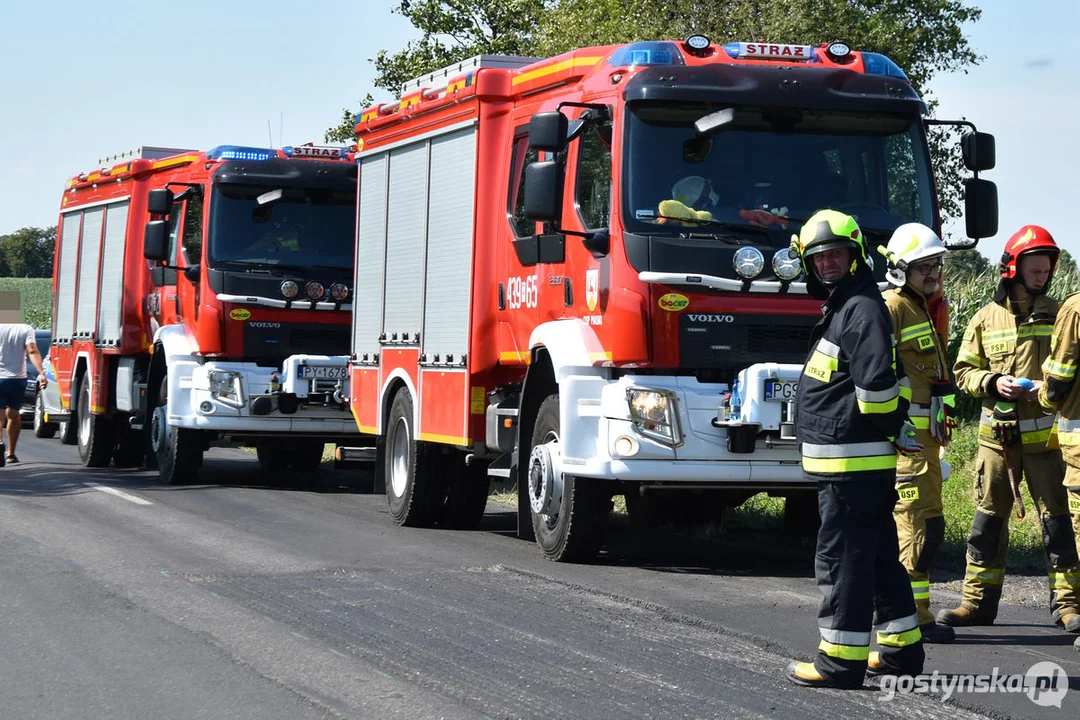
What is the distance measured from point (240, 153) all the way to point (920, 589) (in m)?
10.5

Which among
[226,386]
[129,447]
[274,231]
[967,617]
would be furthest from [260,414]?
[967,617]

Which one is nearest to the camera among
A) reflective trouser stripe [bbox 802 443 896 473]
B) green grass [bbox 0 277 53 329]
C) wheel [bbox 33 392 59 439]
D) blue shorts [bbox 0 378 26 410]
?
reflective trouser stripe [bbox 802 443 896 473]

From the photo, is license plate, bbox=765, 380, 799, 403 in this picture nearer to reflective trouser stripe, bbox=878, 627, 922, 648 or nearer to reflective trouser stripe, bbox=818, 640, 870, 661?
reflective trouser stripe, bbox=878, 627, 922, 648

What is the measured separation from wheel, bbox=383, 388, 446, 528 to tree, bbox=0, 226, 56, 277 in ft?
390

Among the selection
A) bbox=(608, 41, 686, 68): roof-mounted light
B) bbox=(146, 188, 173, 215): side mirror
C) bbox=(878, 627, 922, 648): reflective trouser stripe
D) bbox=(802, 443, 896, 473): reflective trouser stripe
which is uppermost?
bbox=(608, 41, 686, 68): roof-mounted light

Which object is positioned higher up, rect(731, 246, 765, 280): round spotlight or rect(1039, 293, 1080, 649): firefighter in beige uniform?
rect(731, 246, 765, 280): round spotlight

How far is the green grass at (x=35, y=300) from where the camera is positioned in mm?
69250

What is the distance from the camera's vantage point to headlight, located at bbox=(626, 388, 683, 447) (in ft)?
32.0

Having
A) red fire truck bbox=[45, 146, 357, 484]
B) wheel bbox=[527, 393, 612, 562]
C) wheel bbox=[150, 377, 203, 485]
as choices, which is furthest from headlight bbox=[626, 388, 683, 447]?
wheel bbox=[150, 377, 203, 485]

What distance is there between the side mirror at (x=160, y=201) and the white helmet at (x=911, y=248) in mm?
10290

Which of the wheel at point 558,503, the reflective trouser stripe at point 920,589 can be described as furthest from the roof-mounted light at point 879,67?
the reflective trouser stripe at point 920,589

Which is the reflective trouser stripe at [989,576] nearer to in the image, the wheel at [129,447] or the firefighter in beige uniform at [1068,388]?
the firefighter in beige uniform at [1068,388]

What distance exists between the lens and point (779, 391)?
9.77 meters

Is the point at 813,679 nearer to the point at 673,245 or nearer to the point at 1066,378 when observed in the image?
the point at 1066,378
